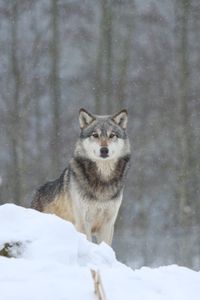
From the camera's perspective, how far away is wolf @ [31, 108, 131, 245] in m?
7.24

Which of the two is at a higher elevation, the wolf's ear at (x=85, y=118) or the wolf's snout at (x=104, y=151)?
the wolf's ear at (x=85, y=118)

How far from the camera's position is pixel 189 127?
16453 millimetres

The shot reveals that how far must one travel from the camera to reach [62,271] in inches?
137

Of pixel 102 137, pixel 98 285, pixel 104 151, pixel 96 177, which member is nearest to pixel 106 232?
pixel 96 177

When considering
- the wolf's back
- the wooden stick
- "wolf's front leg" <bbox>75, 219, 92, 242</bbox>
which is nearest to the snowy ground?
the wooden stick

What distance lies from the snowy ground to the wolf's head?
297cm

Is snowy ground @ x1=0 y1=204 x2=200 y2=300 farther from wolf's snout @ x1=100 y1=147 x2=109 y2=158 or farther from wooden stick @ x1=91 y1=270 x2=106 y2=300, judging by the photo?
wolf's snout @ x1=100 y1=147 x2=109 y2=158

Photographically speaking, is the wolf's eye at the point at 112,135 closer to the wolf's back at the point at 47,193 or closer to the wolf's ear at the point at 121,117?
the wolf's ear at the point at 121,117

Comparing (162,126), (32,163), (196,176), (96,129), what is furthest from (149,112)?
(96,129)

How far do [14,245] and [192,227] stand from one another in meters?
12.2

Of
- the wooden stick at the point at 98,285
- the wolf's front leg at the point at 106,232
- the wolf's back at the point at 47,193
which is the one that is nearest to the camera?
the wooden stick at the point at 98,285

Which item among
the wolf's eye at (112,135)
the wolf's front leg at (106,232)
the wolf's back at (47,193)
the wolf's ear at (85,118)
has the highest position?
the wolf's ear at (85,118)

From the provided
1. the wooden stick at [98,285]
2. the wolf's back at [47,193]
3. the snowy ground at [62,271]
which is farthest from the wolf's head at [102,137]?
the wooden stick at [98,285]

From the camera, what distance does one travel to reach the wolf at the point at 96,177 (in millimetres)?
7238
